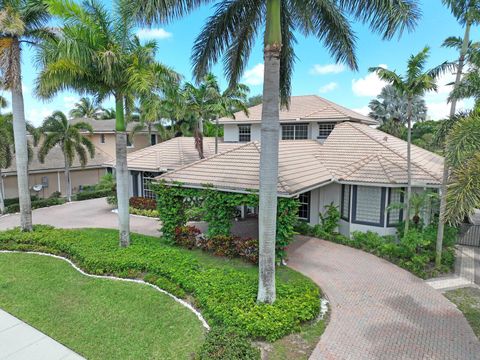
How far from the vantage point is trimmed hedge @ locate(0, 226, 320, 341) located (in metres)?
8.30

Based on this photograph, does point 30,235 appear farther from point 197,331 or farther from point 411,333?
point 411,333

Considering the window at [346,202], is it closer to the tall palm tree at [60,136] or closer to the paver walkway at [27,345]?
the paver walkway at [27,345]

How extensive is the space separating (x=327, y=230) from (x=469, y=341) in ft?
27.7

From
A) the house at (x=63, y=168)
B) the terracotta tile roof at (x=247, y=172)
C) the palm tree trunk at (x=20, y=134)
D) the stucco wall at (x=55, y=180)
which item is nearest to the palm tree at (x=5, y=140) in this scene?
the house at (x=63, y=168)

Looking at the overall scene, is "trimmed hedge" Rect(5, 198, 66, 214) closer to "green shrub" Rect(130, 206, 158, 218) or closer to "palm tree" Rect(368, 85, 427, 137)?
"green shrub" Rect(130, 206, 158, 218)

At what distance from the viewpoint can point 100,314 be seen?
29.1ft

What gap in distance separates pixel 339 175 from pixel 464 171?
7.60 m

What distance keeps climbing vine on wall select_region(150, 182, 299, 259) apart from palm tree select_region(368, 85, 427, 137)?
2549 cm

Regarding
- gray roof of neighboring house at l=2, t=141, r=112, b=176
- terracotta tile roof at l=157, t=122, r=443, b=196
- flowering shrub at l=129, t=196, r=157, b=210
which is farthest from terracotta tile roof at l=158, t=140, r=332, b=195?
gray roof of neighboring house at l=2, t=141, r=112, b=176

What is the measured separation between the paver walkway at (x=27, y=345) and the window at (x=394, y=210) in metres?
13.1

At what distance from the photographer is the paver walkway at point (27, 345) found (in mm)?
7305

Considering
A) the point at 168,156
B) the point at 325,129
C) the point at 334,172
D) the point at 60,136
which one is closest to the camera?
the point at 334,172

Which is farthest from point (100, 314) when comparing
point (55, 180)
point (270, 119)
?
point (55, 180)

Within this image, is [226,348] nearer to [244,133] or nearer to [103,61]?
[103,61]
